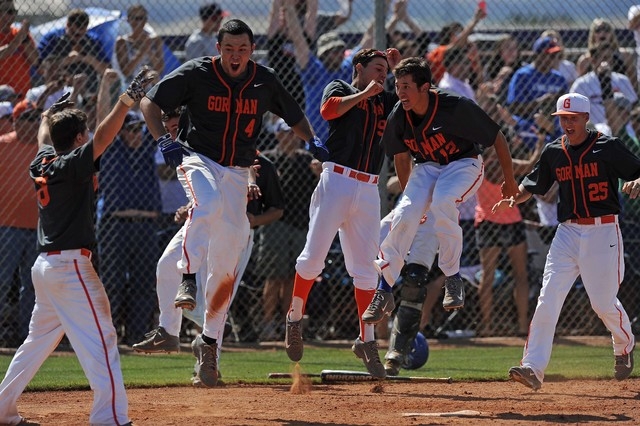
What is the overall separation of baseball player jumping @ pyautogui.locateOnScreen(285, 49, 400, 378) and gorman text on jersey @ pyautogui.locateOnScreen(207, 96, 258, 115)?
734mm

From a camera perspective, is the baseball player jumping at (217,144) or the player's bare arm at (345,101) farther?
the player's bare arm at (345,101)

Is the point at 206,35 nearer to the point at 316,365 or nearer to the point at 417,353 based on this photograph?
the point at 316,365

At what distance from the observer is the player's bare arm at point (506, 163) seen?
28.1 feet

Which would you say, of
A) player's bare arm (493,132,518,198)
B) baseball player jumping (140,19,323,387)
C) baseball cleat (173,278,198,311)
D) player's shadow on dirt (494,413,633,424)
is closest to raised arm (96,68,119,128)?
baseball player jumping (140,19,323,387)

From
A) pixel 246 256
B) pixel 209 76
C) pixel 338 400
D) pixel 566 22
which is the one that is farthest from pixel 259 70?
pixel 566 22

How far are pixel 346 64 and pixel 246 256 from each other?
4169 millimetres

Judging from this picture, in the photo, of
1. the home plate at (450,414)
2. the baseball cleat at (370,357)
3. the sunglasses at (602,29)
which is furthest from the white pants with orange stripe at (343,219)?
the sunglasses at (602,29)

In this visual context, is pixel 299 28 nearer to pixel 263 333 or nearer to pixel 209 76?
pixel 263 333

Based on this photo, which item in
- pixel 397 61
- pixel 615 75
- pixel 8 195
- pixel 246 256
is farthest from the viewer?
pixel 615 75

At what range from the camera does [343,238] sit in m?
8.98

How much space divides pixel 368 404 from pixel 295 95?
5.13m

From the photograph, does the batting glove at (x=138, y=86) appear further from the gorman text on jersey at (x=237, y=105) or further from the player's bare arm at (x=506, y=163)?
the player's bare arm at (x=506, y=163)

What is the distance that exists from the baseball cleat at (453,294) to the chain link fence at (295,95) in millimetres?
3581

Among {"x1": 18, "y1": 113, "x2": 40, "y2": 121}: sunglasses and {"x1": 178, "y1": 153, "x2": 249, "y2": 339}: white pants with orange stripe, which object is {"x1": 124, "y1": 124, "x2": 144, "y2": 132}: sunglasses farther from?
{"x1": 178, "y1": 153, "x2": 249, "y2": 339}: white pants with orange stripe
